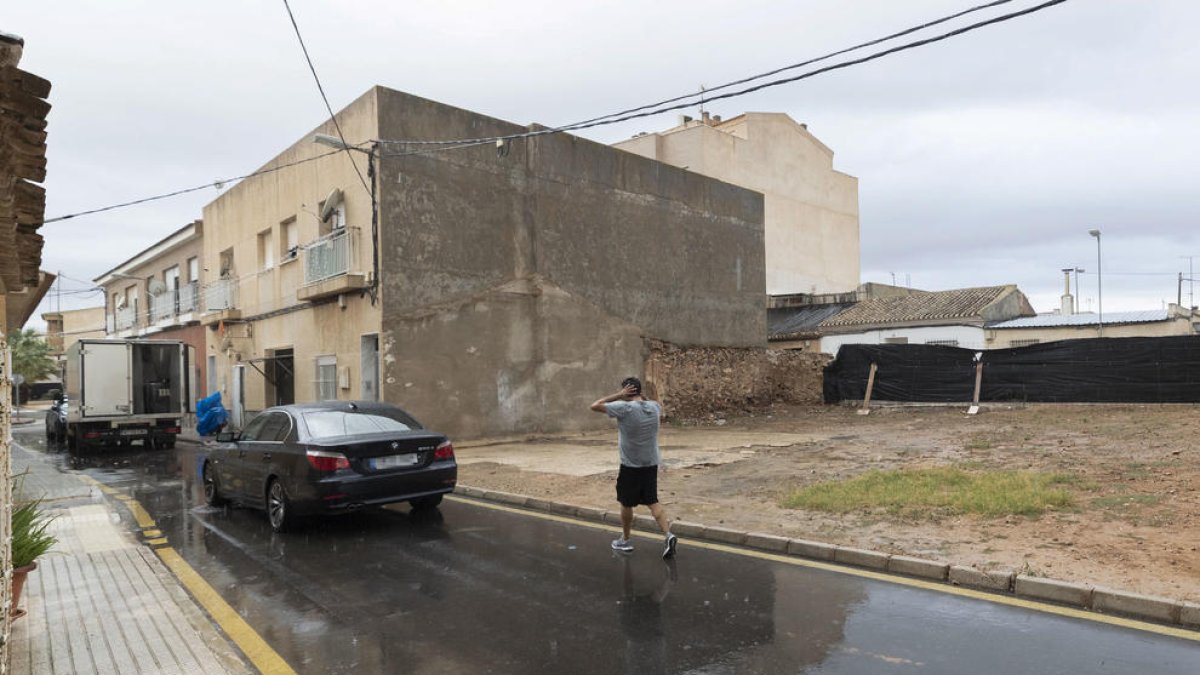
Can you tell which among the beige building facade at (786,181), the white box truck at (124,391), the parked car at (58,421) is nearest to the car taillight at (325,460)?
the white box truck at (124,391)

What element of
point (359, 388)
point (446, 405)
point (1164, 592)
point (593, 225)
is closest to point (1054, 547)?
point (1164, 592)

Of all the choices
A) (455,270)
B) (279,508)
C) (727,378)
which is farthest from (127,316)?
(279,508)

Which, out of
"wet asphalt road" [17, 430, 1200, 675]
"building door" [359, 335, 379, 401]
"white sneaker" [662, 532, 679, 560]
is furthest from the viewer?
"building door" [359, 335, 379, 401]

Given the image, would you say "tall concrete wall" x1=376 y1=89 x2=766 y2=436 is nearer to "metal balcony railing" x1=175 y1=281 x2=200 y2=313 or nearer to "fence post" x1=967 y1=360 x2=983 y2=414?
"fence post" x1=967 y1=360 x2=983 y2=414

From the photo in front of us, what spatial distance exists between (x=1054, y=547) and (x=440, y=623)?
16.8ft

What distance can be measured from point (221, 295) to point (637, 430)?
858 inches

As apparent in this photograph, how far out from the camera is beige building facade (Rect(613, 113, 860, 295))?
34031 mm

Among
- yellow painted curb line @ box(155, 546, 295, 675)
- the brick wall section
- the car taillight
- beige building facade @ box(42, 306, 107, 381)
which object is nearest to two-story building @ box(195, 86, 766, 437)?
the brick wall section

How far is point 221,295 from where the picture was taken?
79.6 feet

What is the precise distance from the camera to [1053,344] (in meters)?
20.8

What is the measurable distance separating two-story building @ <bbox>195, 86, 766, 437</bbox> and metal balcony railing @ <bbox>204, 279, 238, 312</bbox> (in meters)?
0.09

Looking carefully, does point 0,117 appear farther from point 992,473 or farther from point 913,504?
point 992,473

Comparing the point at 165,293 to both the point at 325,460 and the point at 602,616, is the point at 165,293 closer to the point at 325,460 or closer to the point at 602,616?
the point at 325,460

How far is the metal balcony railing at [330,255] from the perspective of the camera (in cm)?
1672
